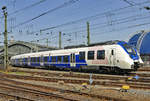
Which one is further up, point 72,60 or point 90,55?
point 90,55

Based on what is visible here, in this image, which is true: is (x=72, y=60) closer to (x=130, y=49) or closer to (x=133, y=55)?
(x=130, y=49)

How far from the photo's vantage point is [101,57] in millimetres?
18141

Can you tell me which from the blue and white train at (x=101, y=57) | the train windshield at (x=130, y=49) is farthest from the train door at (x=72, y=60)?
the train windshield at (x=130, y=49)

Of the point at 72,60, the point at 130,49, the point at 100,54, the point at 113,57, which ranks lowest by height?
the point at 72,60

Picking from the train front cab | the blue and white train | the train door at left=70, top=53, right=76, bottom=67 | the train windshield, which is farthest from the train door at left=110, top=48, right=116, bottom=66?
the train door at left=70, top=53, right=76, bottom=67

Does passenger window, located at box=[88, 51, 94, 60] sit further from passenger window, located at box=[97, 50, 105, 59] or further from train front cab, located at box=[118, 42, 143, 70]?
train front cab, located at box=[118, 42, 143, 70]

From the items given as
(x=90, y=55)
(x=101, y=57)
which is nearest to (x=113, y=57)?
(x=101, y=57)

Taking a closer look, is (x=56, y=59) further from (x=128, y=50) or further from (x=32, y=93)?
(x=32, y=93)

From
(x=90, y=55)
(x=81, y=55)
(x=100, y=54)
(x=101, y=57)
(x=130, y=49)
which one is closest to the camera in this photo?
(x=130, y=49)

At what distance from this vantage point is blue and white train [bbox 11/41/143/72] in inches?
655

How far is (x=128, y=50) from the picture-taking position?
56.0 feet

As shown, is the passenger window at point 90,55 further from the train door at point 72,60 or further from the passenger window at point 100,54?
the train door at point 72,60

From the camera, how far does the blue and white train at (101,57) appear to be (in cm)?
1664

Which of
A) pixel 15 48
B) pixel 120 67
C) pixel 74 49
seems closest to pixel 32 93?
pixel 120 67
